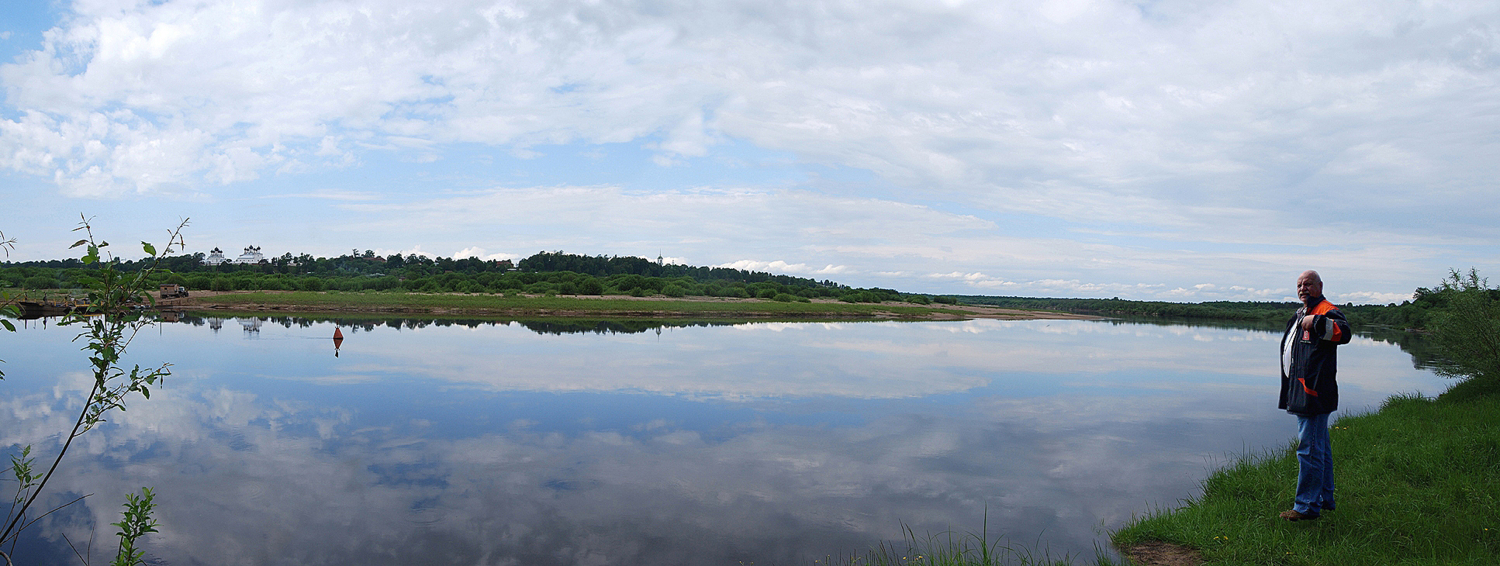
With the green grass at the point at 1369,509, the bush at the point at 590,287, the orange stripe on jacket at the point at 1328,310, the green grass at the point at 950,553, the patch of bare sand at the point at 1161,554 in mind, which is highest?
the bush at the point at 590,287

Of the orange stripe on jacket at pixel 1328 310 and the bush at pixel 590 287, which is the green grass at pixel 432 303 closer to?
the bush at pixel 590 287

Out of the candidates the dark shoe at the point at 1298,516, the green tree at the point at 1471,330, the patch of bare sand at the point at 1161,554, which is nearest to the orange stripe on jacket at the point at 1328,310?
the dark shoe at the point at 1298,516

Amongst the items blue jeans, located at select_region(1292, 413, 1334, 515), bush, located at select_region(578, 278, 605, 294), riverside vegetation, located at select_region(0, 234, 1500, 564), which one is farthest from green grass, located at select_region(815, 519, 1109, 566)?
bush, located at select_region(578, 278, 605, 294)

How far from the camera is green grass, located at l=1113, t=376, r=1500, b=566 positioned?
5949 mm

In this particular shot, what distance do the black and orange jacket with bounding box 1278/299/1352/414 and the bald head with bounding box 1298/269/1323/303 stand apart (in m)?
0.09

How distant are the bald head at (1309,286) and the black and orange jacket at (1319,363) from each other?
0.29ft

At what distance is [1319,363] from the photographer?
642 cm

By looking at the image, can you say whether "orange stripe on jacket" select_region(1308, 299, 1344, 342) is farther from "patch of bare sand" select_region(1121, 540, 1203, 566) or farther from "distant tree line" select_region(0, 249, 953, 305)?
"distant tree line" select_region(0, 249, 953, 305)

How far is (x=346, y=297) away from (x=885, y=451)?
56.9m

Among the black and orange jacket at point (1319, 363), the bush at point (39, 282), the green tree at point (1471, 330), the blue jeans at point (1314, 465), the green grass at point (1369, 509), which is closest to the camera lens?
the green grass at point (1369, 509)

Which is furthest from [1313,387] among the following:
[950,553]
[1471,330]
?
[1471,330]

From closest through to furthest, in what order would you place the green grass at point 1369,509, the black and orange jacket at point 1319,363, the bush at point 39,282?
1. the green grass at point 1369,509
2. the black and orange jacket at point 1319,363
3. the bush at point 39,282

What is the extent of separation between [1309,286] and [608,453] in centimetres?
789

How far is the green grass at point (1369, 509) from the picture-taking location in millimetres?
5949
